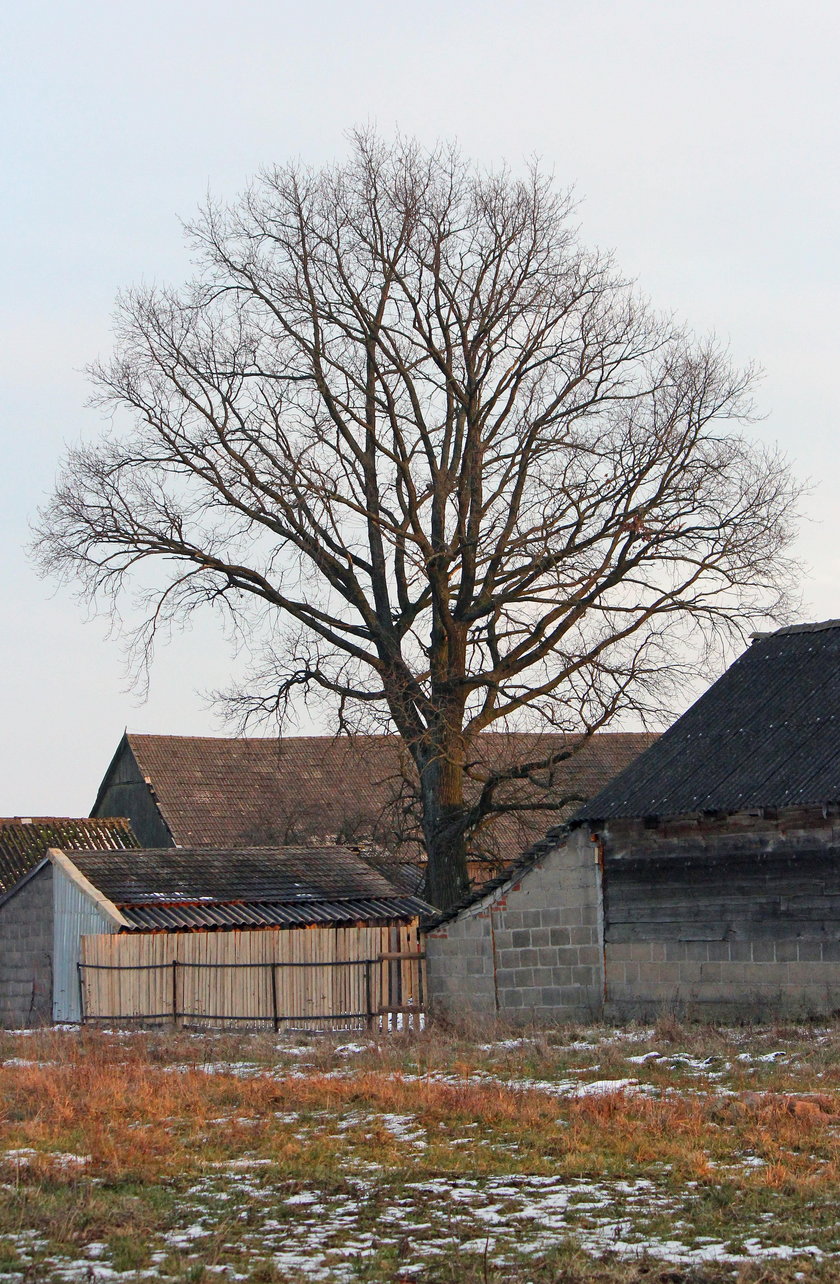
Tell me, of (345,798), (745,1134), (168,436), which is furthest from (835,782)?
(345,798)

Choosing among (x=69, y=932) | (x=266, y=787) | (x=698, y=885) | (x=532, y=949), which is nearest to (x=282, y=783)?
(x=266, y=787)

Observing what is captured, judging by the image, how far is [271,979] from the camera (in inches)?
902

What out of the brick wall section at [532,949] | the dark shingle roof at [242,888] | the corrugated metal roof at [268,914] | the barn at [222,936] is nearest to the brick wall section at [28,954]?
the barn at [222,936]

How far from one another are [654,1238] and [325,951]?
15.4 m

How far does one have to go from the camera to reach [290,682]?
98.2 ft

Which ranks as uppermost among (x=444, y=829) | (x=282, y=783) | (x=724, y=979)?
(x=282, y=783)

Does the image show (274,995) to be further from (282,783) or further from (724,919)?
(282,783)

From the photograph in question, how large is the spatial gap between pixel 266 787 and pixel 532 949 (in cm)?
2568

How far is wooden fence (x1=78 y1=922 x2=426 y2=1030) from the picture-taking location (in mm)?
22516

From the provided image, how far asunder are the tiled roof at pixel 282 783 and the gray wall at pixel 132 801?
0.46m

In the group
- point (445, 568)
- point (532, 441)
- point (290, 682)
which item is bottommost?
point (290, 682)

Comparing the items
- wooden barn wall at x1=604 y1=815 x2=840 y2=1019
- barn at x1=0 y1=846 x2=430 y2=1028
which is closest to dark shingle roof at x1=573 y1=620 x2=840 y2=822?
wooden barn wall at x1=604 y1=815 x2=840 y2=1019

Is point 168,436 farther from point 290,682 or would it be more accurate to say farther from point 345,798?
point 345,798

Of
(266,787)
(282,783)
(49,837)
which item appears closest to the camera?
(49,837)
